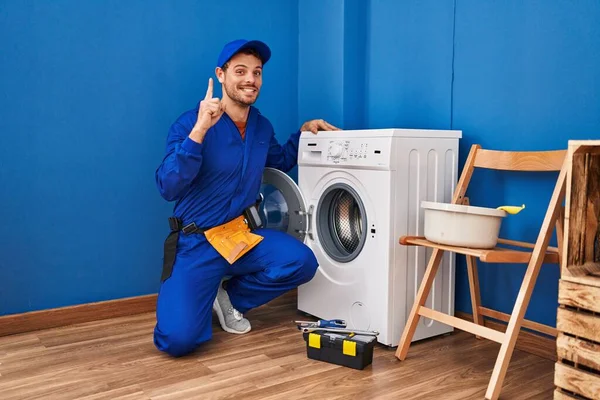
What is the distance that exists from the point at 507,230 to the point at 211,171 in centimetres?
138

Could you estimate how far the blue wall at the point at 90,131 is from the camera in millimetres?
2766

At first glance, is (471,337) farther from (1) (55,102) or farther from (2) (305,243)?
(1) (55,102)

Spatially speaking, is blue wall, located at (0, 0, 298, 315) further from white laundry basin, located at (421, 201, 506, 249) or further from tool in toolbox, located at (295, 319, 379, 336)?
white laundry basin, located at (421, 201, 506, 249)

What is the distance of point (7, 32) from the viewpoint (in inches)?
106

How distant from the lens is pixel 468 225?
218cm

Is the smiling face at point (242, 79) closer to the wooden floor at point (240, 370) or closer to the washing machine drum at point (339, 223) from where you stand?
the washing machine drum at point (339, 223)

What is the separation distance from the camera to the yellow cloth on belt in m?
2.70

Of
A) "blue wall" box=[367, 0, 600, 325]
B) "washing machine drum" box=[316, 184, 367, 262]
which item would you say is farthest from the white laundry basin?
"washing machine drum" box=[316, 184, 367, 262]

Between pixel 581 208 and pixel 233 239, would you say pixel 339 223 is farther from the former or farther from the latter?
pixel 581 208

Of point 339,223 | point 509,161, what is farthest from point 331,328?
point 509,161

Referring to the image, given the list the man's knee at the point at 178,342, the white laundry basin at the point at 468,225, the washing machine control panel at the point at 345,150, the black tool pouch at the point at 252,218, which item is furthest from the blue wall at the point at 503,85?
the man's knee at the point at 178,342

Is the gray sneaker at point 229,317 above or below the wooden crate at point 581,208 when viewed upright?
below

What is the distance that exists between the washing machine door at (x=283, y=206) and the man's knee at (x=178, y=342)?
2.64 feet

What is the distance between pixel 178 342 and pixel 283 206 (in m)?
0.96
